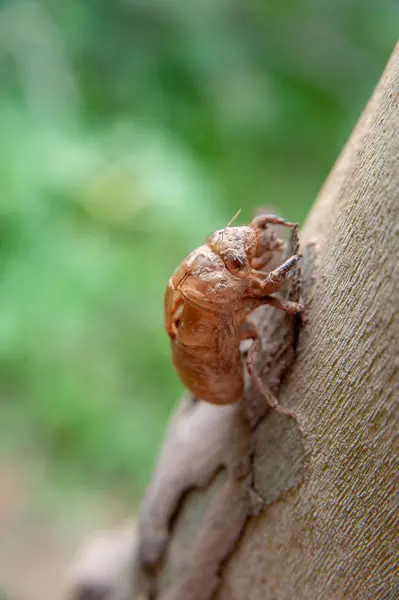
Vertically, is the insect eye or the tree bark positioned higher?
the insect eye

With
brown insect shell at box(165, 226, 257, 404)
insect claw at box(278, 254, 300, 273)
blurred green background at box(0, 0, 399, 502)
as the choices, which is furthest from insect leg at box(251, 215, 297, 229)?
blurred green background at box(0, 0, 399, 502)

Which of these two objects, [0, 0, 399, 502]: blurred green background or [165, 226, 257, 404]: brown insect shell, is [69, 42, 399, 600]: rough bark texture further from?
[0, 0, 399, 502]: blurred green background

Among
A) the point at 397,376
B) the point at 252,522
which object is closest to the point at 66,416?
the point at 252,522

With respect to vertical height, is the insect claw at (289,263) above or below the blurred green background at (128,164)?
below

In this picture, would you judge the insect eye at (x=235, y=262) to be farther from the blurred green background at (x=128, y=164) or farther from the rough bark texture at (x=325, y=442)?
the blurred green background at (x=128, y=164)

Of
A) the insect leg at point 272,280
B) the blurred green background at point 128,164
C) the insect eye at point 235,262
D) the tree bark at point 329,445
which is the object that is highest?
the blurred green background at point 128,164

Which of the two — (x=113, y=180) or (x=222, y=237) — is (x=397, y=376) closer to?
(x=222, y=237)

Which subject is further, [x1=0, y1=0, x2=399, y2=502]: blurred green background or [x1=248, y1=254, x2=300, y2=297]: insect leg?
[x1=0, y1=0, x2=399, y2=502]: blurred green background

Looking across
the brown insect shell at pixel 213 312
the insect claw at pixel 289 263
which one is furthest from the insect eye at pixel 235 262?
the insect claw at pixel 289 263
